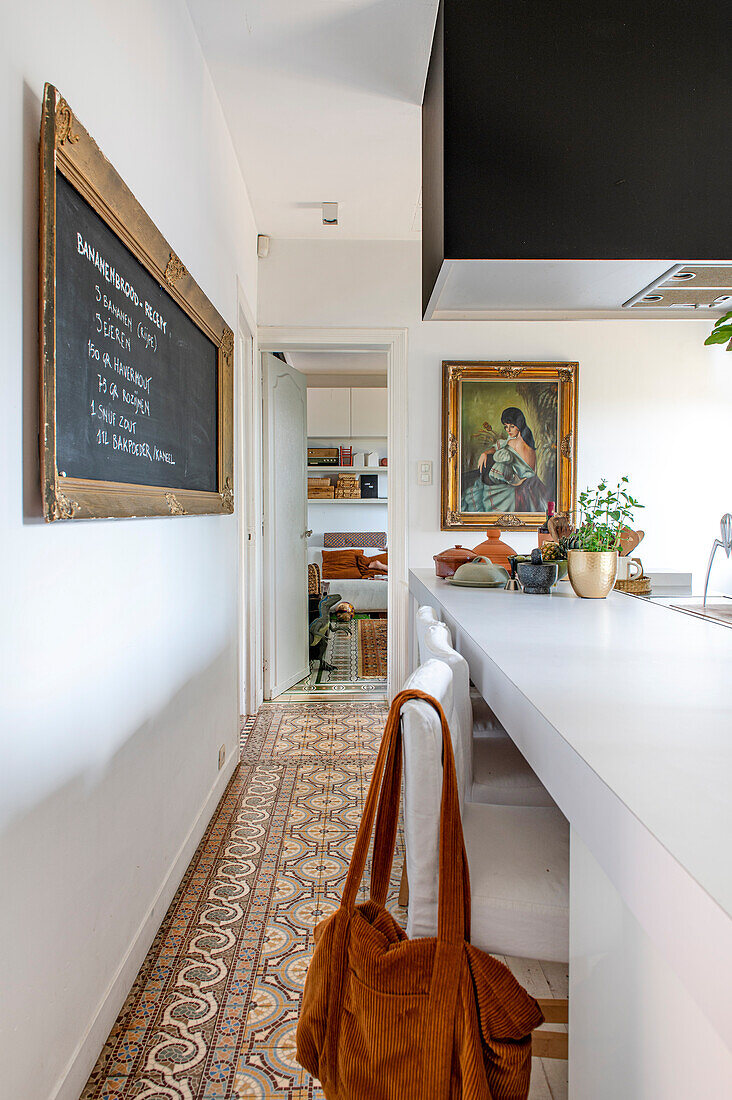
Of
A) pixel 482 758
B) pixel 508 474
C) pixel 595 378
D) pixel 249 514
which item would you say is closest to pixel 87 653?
pixel 482 758

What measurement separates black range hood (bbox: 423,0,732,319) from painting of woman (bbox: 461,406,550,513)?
2443 millimetres

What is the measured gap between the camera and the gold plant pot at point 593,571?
248 cm

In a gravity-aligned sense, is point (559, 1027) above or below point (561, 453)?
below

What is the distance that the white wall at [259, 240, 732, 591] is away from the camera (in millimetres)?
4270

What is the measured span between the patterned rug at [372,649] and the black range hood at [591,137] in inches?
139

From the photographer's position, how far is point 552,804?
5.15 ft

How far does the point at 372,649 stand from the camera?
5871 mm

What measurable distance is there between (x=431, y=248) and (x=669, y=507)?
2933 millimetres

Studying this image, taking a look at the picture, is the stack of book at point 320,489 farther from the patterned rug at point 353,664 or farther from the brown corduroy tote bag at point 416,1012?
the brown corduroy tote bag at point 416,1012

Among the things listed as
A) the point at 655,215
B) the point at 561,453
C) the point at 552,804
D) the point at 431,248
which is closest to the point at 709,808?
the point at 552,804

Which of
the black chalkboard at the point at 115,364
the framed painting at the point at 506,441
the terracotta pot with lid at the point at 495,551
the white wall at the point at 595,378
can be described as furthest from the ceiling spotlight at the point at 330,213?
the terracotta pot with lid at the point at 495,551

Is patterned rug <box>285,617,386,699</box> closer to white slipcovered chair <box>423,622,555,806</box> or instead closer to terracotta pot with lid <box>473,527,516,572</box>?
terracotta pot with lid <box>473,527,516,572</box>

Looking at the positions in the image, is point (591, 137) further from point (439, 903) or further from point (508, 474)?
point (508, 474)

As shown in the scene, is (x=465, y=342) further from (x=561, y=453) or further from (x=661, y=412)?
(x=661, y=412)
